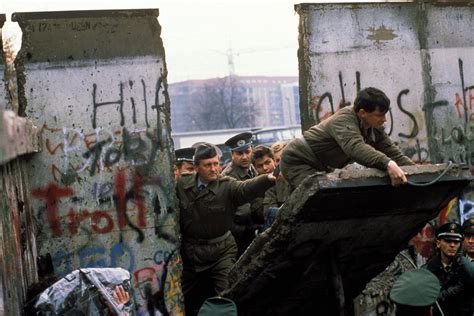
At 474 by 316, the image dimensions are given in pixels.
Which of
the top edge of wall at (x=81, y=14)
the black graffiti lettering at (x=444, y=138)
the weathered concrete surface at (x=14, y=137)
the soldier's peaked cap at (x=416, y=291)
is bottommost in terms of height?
the soldier's peaked cap at (x=416, y=291)

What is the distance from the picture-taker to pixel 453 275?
29.1ft

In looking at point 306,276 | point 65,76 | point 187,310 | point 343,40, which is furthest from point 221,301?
point 343,40

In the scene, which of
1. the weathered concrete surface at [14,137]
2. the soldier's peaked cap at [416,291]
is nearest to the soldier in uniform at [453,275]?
the soldier's peaked cap at [416,291]

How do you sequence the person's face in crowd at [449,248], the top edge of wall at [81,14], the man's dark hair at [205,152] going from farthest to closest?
the top edge of wall at [81,14] < the man's dark hair at [205,152] < the person's face in crowd at [449,248]

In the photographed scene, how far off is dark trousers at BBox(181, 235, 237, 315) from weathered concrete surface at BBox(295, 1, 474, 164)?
5.69 ft

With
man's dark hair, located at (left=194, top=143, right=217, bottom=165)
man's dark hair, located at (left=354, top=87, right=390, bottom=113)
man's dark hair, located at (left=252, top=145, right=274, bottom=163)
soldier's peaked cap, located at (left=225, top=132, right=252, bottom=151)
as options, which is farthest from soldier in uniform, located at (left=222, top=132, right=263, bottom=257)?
man's dark hair, located at (left=354, top=87, right=390, bottom=113)

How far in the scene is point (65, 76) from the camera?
31.6 ft

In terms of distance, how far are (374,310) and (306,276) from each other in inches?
102

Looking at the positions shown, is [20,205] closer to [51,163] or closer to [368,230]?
[51,163]

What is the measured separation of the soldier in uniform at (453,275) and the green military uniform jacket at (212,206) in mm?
1836

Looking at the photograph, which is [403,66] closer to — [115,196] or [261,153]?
[261,153]

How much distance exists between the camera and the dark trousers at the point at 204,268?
30.8ft

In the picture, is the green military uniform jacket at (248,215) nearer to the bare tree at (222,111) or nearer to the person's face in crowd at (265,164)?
the person's face in crowd at (265,164)

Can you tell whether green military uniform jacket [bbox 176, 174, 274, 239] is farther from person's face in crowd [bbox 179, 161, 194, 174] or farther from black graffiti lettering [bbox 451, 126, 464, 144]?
black graffiti lettering [bbox 451, 126, 464, 144]
